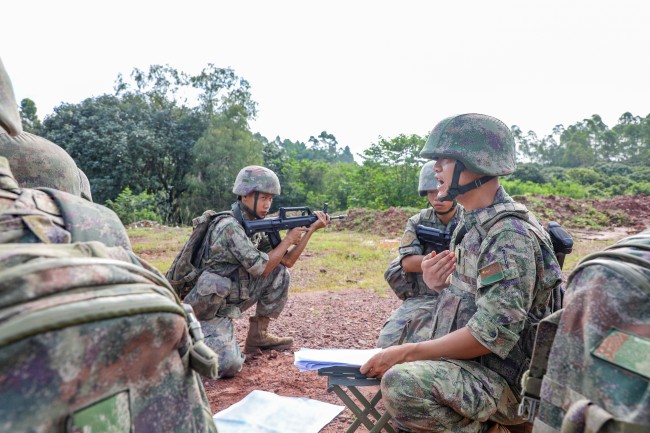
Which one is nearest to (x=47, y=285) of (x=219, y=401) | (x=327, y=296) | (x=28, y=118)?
(x=219, y=401)

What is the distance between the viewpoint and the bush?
1962cm

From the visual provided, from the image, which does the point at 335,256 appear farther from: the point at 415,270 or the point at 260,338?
the point at 415,270

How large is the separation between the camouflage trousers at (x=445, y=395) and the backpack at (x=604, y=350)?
0.90 meters

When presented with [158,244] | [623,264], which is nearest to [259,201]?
[623,264]

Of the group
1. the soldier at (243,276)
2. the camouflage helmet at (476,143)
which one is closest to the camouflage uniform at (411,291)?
the soldier at (243,276)

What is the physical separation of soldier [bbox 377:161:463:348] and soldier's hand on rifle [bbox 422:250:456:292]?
0.91 meters

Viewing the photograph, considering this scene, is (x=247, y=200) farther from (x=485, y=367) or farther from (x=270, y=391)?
(x=485, y=367)

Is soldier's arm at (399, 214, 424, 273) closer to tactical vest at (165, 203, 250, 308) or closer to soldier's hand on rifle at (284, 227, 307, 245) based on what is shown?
soldier's hand on rifle at (284, 227, 307, 245)

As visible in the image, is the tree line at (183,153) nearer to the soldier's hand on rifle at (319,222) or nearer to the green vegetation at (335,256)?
the green vegetation at (335,256)

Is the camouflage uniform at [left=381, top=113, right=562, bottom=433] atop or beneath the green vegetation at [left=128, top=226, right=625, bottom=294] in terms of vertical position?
atop

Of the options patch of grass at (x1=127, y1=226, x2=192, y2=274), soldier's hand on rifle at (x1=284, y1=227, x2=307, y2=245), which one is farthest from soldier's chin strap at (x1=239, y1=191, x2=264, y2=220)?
patch of grass at (x1=127, y1=226, x2=192, y2=274)

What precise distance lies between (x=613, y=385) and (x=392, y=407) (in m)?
1.38

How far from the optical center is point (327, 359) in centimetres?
281

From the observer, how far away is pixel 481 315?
2.45 meters
